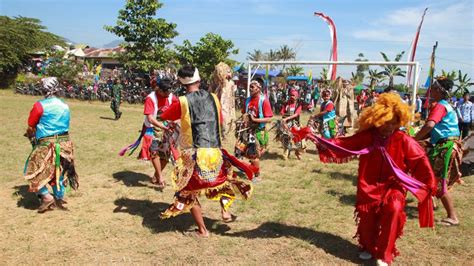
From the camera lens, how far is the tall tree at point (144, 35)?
2292 cm

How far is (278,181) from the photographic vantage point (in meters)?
7.18

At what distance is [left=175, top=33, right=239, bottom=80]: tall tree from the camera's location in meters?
24.4

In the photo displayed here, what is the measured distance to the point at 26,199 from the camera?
5.72 meters

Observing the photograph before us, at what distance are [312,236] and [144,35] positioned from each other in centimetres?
2110

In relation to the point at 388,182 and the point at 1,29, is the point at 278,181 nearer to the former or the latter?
the point at 388,182

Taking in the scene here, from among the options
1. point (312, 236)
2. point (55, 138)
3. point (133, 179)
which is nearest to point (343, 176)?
point (312, 236)

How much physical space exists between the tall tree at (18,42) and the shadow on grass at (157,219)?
26699 millimetres

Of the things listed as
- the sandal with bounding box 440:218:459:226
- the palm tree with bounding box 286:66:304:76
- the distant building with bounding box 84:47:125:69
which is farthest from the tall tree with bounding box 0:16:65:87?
the sandal with bounding box 440:218:459:226

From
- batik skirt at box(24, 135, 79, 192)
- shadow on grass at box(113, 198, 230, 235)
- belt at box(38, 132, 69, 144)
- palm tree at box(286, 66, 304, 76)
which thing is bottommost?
shadow on grass at box(113, 198, 230, 235)

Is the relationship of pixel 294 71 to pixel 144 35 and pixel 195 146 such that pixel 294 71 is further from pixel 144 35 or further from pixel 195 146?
pixel 195 146

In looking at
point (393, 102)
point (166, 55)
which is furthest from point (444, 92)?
point (166, 55)

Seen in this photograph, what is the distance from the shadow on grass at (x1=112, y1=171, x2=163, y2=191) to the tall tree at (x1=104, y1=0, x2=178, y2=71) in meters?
17.2

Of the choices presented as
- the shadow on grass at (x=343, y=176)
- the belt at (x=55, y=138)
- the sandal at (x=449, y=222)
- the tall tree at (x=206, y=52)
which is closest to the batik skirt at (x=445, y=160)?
the sandal at (x=449, y=222)

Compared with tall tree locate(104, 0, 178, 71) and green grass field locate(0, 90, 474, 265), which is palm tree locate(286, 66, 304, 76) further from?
green grass field locate(0, 90, 474, 265)
